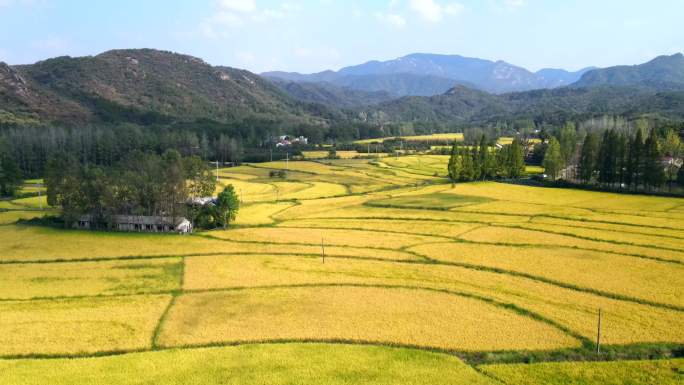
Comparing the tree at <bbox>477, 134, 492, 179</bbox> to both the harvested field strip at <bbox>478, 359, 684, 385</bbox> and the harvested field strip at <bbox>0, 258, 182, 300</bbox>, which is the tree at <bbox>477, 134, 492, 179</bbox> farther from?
the harvested field strip at <bbox>478, 359, 684, 385</bbox>

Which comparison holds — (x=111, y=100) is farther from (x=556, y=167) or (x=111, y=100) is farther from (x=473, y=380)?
(x=473, y=380)

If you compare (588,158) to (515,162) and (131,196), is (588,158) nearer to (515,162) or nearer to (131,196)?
(515,162)

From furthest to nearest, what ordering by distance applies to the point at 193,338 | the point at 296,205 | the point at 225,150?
the point at 225,150 < the point at 296,205 < the point at 193,338

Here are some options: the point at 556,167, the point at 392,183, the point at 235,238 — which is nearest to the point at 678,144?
the point at 556,167

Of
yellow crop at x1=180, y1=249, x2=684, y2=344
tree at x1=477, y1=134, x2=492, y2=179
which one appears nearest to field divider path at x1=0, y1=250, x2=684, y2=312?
yellow crop at x1=180, y1=249, x2=684, y2=344

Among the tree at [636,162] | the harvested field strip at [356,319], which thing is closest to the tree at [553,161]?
the tree at [636,162]

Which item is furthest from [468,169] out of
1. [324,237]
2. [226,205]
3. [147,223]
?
[147,223]
